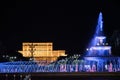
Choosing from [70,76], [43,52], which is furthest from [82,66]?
[43,52]

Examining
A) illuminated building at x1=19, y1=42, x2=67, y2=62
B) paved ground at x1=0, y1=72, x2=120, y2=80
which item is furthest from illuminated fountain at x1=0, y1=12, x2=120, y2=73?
illuminated building at x1=19, y1=42, x2=67, y2=62

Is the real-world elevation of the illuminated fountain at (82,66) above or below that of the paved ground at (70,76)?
above

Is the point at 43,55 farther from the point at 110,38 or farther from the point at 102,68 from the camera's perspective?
the point at 102,68

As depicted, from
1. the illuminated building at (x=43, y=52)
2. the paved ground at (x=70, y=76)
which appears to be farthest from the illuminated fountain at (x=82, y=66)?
the illuminated building at (x=43, y=52)

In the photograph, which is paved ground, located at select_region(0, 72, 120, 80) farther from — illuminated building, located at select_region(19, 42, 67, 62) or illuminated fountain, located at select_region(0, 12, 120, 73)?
illuminated building, located at select_region(19, 42, 67, 62)

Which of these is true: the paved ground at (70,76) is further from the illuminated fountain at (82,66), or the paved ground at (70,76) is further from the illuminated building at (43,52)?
the illuminated building at (43,52)

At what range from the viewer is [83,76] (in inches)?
1230

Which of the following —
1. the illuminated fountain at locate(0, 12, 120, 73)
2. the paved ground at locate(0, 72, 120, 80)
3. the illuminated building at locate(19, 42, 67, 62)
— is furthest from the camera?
the illuminated building at locate(19, 42, 67, 62)

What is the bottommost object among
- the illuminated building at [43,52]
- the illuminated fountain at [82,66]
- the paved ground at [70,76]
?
the paved ground at [70,76]

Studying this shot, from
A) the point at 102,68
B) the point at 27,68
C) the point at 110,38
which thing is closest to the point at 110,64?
the point at 102,68

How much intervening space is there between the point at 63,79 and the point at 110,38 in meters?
32.8

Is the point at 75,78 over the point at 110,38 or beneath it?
beneath

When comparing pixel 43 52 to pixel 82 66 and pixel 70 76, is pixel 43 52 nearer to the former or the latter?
pixel 82 66

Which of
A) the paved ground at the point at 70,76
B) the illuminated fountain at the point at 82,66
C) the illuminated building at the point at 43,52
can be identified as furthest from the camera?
the illuminated building at the point at 43,52
